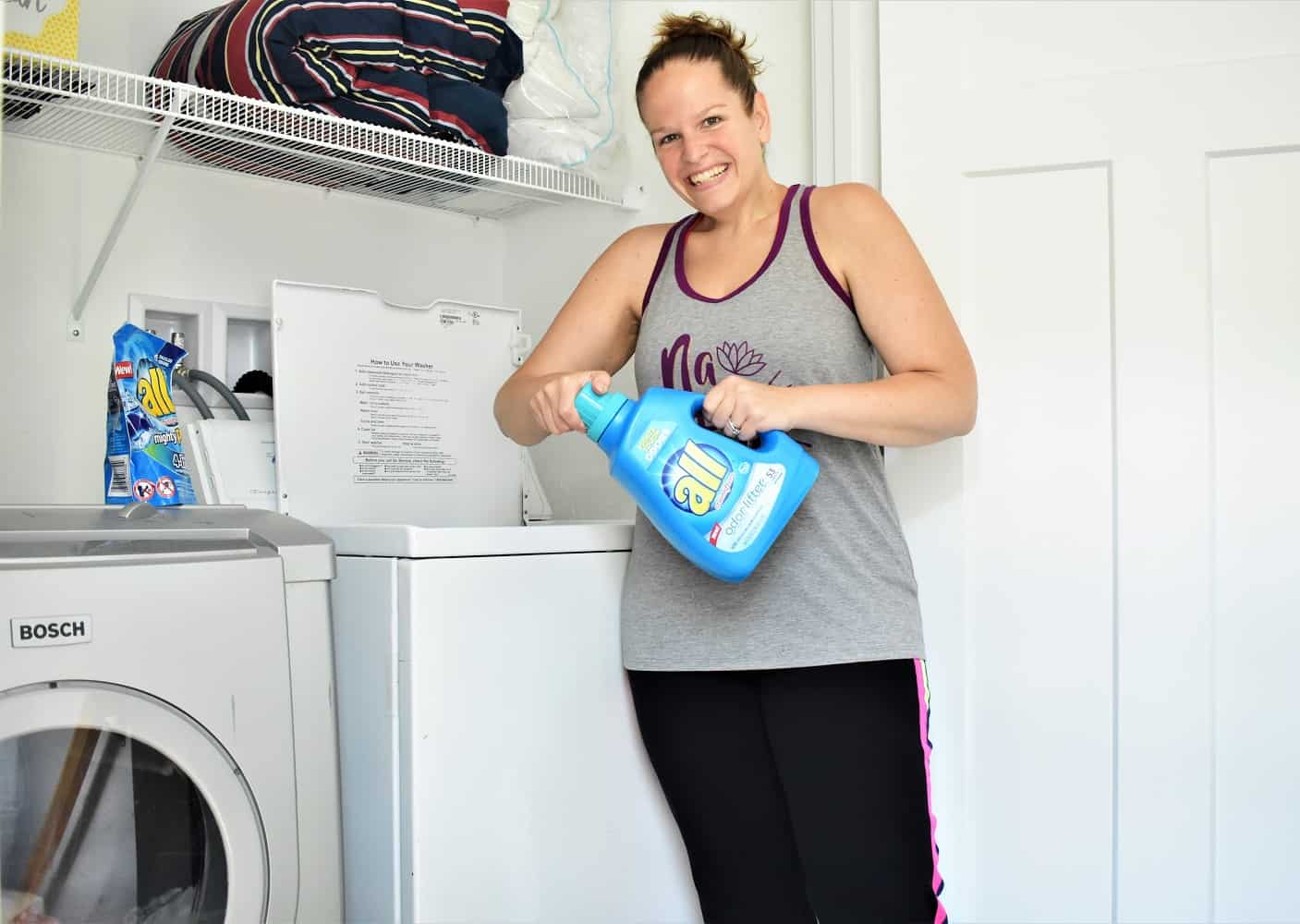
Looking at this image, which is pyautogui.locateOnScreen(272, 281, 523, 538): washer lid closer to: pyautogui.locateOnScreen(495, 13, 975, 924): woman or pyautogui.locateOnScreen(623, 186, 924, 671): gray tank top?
pyautogui.locateOnScreen(495, 13, 975, 924): woman

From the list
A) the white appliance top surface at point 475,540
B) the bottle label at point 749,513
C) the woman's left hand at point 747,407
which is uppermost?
the woman's left hand at point 747,407

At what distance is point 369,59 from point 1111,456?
1.30m

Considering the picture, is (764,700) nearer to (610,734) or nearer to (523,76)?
(610,734)

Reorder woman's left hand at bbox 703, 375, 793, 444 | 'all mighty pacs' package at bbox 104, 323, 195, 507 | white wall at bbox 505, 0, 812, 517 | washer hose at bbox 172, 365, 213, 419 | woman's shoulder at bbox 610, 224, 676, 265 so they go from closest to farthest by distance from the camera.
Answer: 1. woman's left hand at bbox 703, 375, 793, 444
2. woman's shoulder at bbox 610, 224, 676, 265
3. 'all mighty pacs' package at bbox 104, 323, 195, 507
4. washer hose at bbox 172, 365, 213, 419
5. white wall at bbox 505, 0, 812, 517

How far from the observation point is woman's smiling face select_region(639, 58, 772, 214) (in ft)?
4.82

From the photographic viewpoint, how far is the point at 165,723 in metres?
1.25

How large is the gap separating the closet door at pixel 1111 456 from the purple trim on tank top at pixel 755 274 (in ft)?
1.34

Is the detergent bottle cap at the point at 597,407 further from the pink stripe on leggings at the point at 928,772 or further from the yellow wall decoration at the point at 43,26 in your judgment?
the yellow wall decoration at the point at 43,26

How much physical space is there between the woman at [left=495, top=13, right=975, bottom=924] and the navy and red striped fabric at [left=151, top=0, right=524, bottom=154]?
0.58 metres

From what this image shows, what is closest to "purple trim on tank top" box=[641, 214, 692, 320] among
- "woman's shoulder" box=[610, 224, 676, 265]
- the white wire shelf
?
"woman's shoulder" box=[610, 224, 676, 265]

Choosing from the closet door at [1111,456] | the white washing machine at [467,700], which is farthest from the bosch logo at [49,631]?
the closet door at [1111,456]

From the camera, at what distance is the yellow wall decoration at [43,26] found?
1.57 metres

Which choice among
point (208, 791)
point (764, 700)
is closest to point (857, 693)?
point (764, 700)

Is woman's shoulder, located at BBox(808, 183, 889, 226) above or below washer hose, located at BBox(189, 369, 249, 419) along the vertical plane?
above
